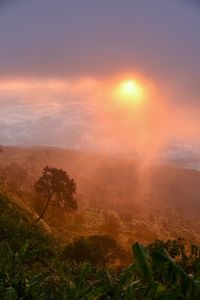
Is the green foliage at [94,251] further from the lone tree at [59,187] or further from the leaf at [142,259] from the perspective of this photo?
the leaf at [142,259]

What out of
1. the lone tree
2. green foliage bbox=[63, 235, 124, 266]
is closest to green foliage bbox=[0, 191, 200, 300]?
green foliage bbox=[63, 235, 124, 266]

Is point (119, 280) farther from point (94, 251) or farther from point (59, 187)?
point (59, 187)

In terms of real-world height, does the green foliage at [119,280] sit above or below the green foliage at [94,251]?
above

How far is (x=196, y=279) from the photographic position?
1148cm

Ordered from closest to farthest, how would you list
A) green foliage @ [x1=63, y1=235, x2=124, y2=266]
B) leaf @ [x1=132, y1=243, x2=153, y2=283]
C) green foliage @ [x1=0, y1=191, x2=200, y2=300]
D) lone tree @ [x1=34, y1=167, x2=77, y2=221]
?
leaf @ [x1=132, y1=243, x2=153, y2=283] < green foliage @ [x1=0, y1=191, x2=200, y2=300] < green foliage @ [x1=63, y1=235, x2=124, y2=266] < lone tree @ [x1=34, y1=167, x2=77, y2=221]

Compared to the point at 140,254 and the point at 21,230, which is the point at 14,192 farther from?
the point at 140,254

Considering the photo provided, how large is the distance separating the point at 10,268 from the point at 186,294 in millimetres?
14479

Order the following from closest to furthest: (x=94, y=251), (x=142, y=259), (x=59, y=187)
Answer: (x=142, y=259) → (x=94, y=251) → (x=59, y=187)

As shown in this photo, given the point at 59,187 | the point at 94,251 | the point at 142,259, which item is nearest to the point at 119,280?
the point at 142,259

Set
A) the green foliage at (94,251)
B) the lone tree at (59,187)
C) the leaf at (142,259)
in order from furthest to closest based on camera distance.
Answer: the lone tree at (59,187) < the green foliage at (94,251) < the leaf at (142,259)

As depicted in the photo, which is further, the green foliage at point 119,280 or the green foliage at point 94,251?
the green foliage at point 94,251

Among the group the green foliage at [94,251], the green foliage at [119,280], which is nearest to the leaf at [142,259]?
the green foliage at [119,280]

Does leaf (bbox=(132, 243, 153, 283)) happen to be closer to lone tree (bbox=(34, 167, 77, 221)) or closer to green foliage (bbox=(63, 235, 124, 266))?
green foliage (bbox=(63, 235, 124, 266))

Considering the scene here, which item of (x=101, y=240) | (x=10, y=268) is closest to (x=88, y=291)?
(x=10, y=268)
